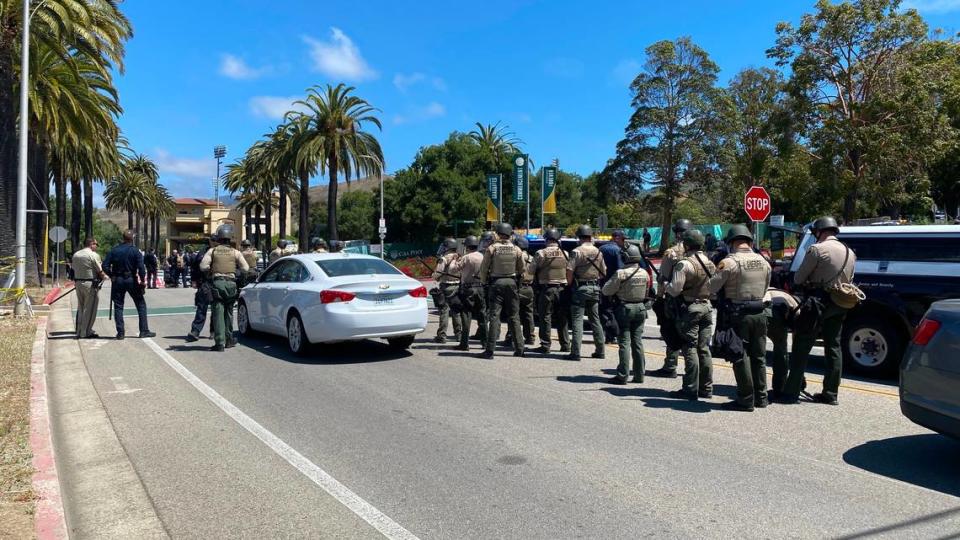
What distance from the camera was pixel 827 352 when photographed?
23.7ft

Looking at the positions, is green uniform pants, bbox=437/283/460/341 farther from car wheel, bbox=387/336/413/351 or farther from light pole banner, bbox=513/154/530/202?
light pole banner, bbox=513/154/530/202

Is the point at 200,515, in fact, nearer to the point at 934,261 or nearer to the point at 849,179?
the point at 934,261

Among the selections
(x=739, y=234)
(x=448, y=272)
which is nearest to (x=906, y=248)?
(x=739, y=234)

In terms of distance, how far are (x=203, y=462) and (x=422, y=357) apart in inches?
199

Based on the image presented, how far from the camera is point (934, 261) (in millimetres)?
8219

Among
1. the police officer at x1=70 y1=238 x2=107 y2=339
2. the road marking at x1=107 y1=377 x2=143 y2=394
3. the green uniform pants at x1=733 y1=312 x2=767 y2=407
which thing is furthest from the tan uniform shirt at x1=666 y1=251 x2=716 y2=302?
the police officer at x1=70 y1=238 x2=107 y2=339

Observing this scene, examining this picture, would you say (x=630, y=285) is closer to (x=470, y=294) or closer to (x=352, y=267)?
(x=470, y=294)

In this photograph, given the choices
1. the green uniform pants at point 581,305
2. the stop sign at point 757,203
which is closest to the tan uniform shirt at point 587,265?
the green uniform pants at point 581,305

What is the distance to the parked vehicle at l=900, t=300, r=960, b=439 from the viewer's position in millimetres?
4992

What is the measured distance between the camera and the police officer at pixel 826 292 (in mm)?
7016

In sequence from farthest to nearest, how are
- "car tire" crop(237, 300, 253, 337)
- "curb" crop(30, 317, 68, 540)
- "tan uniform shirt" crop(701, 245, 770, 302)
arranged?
"car tire" crop(237, 300, 253, 337), "tan uniform shirt" crop(701, 245, 770, 302), "curb" crop(30, 317, 68, 540)

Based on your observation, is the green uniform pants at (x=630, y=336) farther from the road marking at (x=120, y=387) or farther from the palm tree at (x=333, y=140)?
the palm tree at (x=333, y=140)

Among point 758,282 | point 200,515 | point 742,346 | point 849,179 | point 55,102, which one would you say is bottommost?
point 200,515

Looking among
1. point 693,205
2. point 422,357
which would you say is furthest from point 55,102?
point 693,205
